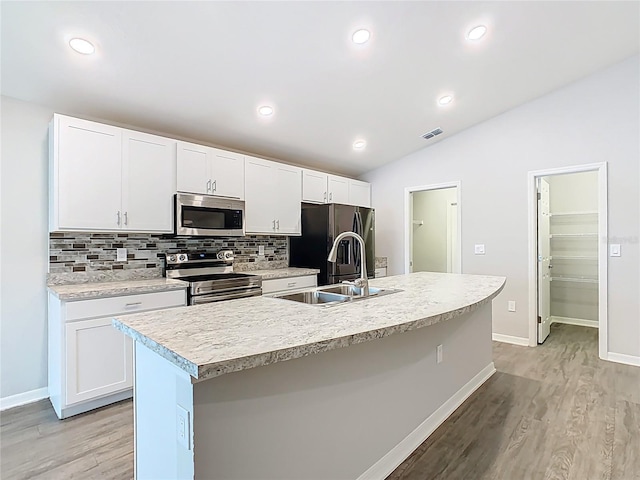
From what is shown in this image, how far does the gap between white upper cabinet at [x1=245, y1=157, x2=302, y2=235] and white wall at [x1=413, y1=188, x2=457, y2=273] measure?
9.45 feet

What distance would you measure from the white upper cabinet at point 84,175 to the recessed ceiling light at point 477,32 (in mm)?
2842

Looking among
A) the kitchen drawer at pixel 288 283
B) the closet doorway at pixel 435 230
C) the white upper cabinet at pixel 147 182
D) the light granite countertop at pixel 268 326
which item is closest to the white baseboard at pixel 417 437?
the light granite countertop at pixel 268 326

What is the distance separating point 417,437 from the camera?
6.69 feet

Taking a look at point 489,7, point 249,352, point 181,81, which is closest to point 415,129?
point 489,7

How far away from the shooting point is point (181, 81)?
2.64m

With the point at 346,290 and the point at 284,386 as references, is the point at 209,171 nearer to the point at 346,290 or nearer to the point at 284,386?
the point at 346,290

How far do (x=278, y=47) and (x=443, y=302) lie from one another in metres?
2.04

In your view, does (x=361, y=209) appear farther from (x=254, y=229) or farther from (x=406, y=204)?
(x=254, y=229)

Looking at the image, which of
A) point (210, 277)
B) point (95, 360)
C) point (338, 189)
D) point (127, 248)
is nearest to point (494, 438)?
point (210, 277)

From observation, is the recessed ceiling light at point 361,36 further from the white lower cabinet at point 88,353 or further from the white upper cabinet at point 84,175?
the white lower cabinet at point 88,353

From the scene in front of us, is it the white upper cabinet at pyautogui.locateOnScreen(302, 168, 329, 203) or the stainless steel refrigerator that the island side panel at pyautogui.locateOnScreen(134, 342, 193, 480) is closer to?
the stainless steel refrigerator

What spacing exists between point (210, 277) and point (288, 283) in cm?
83

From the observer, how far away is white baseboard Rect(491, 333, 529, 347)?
404 cm

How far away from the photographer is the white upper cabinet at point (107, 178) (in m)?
2.53
